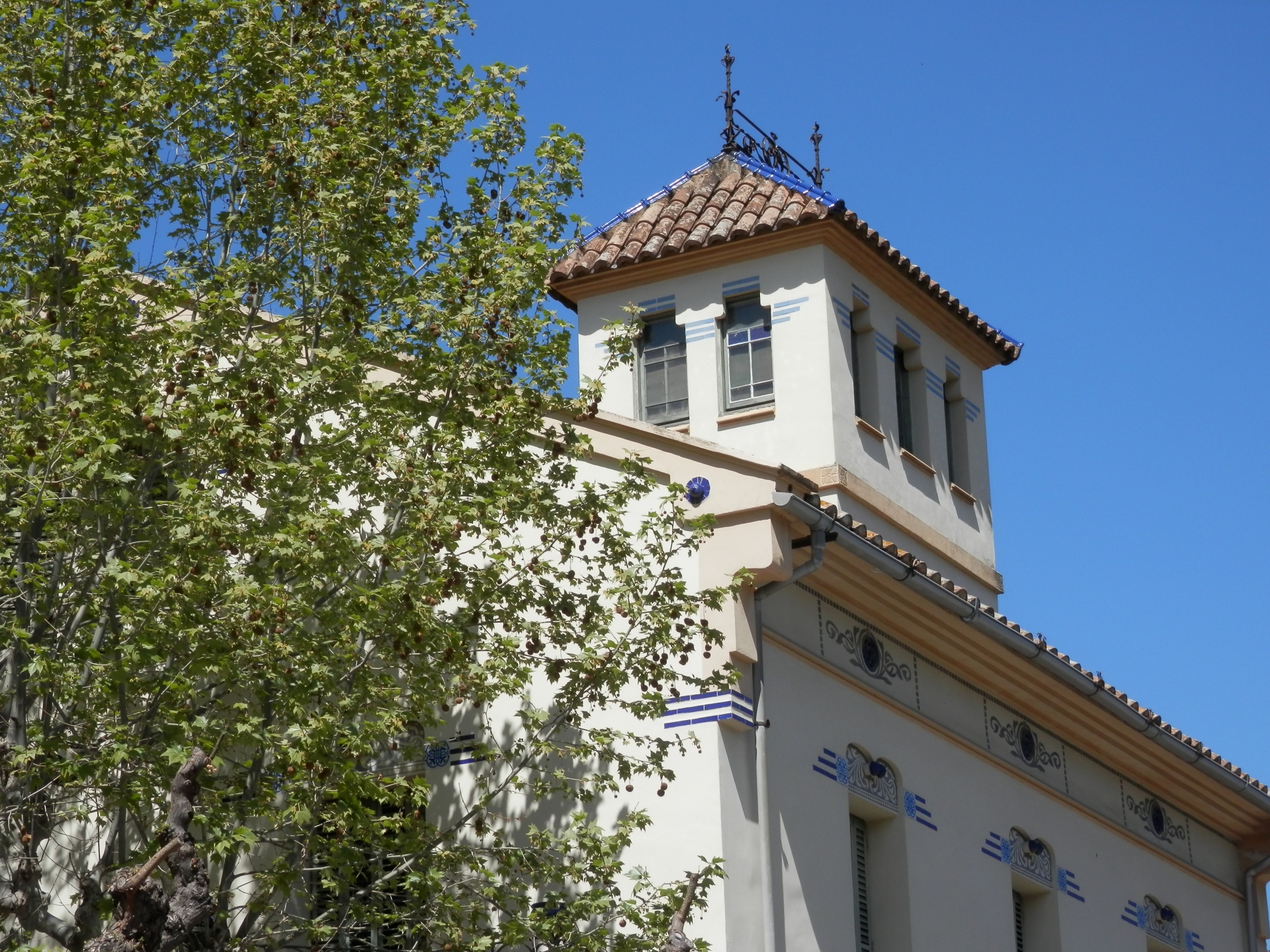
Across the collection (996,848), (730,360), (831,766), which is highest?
(730,360)

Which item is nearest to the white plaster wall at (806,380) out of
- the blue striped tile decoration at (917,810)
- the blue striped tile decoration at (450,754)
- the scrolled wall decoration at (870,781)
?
the blue striped tile decoration at (917,810)

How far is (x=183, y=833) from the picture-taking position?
9.50m

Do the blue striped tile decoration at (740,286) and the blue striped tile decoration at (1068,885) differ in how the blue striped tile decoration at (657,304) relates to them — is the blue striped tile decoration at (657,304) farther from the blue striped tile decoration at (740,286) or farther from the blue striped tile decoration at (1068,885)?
the blue striped tile decoration at (1068,885)

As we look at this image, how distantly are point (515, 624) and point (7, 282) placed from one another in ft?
11.6

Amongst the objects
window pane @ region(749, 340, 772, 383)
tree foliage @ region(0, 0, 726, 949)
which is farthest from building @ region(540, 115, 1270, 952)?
tree foliage @ region(0, 0, 726, 949)

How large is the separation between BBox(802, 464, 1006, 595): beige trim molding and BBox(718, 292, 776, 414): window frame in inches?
44.9

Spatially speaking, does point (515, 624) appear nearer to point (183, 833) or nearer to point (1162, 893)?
point (183, 833)

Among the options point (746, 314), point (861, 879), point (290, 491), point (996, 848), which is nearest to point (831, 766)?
point (861, 879)

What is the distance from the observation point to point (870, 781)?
16094mm

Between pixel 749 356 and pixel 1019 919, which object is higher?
pixel 749 356

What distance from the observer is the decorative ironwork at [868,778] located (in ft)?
51.8

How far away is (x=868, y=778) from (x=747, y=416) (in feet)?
18.3

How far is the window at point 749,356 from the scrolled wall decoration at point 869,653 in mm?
4580

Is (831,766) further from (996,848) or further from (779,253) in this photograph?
(779,253)
